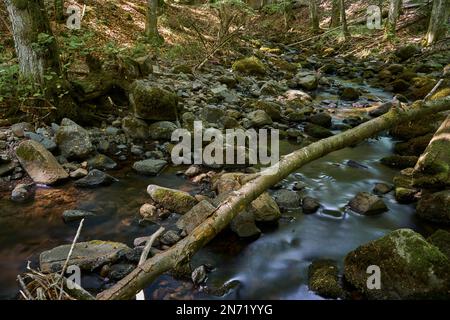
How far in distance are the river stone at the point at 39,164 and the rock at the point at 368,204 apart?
4.38 m

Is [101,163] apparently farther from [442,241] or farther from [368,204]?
[442,241]

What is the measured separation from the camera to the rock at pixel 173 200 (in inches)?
201

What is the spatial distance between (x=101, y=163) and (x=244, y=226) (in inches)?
119

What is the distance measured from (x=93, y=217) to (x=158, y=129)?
291cm

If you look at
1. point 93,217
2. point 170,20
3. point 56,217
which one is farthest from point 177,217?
point 170,20

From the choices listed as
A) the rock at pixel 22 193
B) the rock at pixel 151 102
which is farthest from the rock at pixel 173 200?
the rock at pixel 151 102

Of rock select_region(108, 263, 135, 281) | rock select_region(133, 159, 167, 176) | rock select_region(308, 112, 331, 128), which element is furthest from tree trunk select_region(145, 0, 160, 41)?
rock select_region(108, 263, 135, 281)

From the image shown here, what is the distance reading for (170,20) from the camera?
58.0 feet

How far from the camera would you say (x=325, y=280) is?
3.81 metres

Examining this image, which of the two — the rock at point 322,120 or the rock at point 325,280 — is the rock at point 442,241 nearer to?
the rock at point 325,280

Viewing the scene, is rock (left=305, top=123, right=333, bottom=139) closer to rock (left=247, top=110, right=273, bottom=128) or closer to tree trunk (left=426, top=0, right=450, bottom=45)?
rock (left=247, top=110, right=273, bottom=128)
